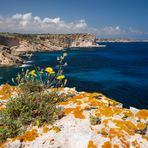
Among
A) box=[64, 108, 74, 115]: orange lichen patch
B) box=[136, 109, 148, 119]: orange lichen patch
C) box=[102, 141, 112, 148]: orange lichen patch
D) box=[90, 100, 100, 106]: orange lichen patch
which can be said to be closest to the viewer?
box=[102, 141, 112, 148]: orange lichen patch

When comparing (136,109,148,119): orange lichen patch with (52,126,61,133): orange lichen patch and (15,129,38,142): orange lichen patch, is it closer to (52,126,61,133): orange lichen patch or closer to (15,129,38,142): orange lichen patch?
(52,126,61,133): orange lichen patch

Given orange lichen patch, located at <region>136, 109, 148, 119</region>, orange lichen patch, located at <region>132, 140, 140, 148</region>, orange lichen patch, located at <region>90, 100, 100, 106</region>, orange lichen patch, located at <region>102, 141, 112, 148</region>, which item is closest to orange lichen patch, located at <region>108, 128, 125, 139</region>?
orange lichen patch, located at <region>102, 141, 112, 148</region>

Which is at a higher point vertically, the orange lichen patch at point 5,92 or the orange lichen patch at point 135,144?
the orange lichen patch at point 5,92

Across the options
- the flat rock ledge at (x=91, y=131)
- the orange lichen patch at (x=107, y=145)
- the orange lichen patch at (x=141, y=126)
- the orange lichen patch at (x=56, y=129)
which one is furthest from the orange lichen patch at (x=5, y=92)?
the orange lichen patch at (x=141, y=126)

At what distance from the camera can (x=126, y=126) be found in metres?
7.18

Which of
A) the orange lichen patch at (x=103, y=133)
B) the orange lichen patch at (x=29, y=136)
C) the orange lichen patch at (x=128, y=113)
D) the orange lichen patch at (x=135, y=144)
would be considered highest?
the orange lichen patch at (x=128, y=113)

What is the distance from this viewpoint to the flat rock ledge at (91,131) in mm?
6496

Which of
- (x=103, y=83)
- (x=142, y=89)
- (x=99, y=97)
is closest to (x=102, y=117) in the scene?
(x=99, y=97)

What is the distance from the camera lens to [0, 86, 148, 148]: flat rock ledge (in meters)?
6.50

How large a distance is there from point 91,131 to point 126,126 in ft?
3.97

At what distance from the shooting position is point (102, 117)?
762 centimetres

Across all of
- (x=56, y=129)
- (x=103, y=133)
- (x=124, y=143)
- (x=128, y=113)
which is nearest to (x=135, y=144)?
(x=124, y=143)

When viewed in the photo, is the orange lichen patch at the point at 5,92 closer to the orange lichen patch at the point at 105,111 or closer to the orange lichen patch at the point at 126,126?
the orange lichen patch at the point at 105,111

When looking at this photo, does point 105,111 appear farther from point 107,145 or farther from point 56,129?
point 56,129
